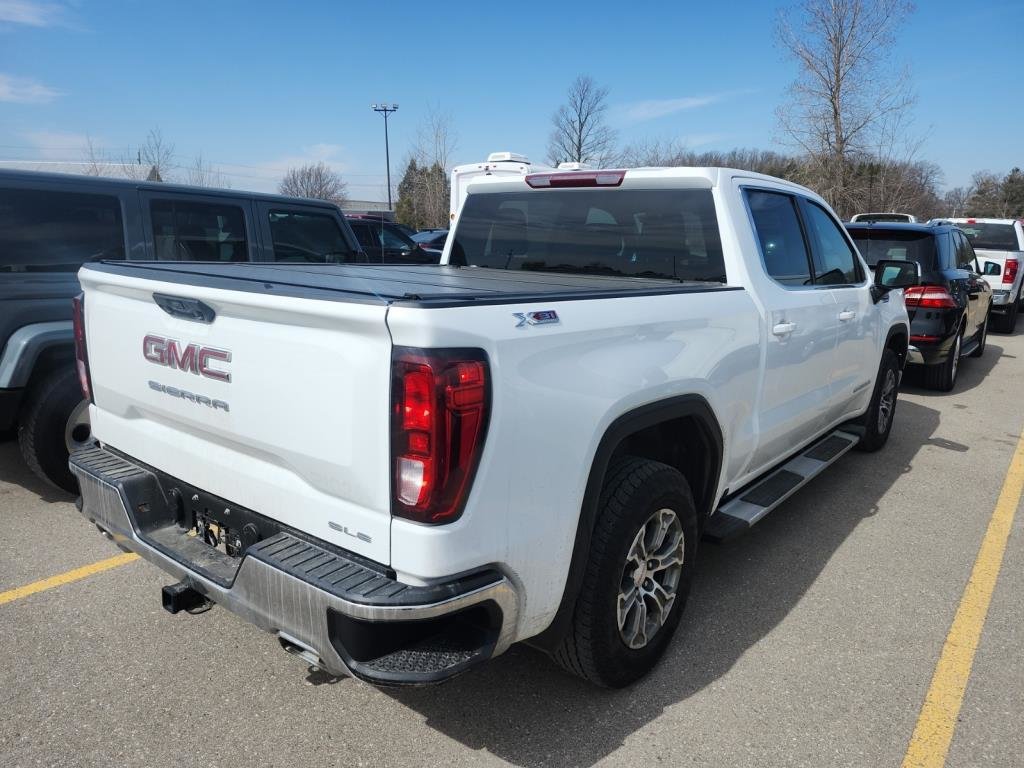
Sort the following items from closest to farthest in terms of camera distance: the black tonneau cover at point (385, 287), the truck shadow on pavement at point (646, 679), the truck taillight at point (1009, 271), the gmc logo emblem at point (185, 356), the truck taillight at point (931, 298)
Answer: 1. the black tonneau cover at point (385, 287)
2. the gmc logo emblem at point (185, 356)
3. the truck shadow on pavement at point (646, 679)
4. the truck taillight at point (931, 298)
5. the truck taillight at point (1009, 271)

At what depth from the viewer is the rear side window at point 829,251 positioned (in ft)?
13.8

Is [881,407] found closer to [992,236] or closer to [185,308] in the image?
[185,308]

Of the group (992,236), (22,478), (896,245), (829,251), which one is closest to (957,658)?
(829,251)

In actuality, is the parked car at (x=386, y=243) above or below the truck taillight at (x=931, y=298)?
above

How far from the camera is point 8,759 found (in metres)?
2.37

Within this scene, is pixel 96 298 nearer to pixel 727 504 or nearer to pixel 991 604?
pixel 727 504

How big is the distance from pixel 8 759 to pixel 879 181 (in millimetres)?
26278

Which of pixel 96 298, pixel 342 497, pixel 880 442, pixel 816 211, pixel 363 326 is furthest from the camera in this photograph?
pixel 880 442

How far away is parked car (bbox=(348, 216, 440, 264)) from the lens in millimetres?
9469

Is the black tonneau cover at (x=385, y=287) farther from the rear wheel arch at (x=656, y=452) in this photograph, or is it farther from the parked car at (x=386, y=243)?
the parked car at (x=386, y=243)

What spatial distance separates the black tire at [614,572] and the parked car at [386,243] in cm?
686

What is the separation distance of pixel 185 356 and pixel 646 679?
2063 mm

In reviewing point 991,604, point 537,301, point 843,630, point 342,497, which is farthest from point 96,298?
point 991,604

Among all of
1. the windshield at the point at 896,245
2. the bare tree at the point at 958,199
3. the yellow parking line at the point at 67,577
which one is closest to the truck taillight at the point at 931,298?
the windshield at the point at 896,245
